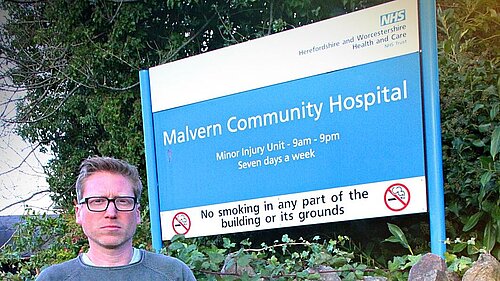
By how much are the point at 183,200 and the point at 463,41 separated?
2.01 meters

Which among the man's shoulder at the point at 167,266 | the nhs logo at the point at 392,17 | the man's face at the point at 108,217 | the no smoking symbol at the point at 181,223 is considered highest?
the nhs logo at the point at 392,17

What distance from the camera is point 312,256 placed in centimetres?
308

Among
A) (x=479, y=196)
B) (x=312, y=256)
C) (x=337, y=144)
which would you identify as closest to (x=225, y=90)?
(x=337, y=144)

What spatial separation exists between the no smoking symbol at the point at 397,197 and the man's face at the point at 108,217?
1.32 meters

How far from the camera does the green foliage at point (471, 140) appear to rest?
3117mm

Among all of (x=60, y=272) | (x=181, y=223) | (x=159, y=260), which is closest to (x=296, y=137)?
(x=181, y=223)

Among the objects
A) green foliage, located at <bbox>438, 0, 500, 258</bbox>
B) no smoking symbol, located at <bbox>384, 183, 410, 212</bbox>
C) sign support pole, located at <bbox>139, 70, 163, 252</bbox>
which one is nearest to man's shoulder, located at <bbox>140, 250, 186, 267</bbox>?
no smoking symbol, located at <bbox>384, 183, 410, 212</bbox>

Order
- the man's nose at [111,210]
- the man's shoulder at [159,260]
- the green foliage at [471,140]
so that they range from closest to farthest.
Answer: the man's nose at [111,210]
the man's shoulder at [159,260]
the green foliage at [471,140]

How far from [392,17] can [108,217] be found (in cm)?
164

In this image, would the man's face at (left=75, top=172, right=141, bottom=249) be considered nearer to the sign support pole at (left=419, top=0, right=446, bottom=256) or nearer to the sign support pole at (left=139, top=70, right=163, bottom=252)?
the sign support pole at (left=419, top=0, right=446, bottom=256)

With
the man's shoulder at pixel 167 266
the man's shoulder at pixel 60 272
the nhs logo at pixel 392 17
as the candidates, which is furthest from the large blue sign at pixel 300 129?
the man's shoulder at pixel 60 272

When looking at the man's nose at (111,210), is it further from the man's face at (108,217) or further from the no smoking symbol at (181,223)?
the no smoking symbol at (181,223)

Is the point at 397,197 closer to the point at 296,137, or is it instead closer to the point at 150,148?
the point at 296,137

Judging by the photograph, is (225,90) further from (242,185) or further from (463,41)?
(463,41)
